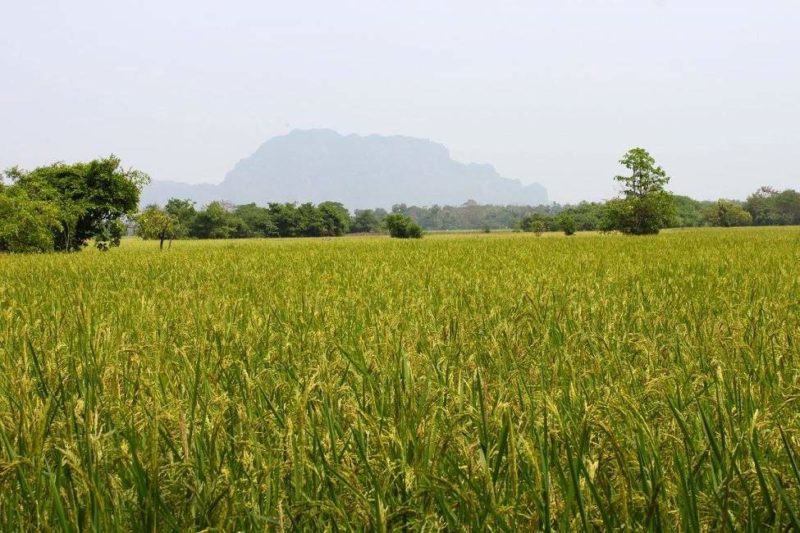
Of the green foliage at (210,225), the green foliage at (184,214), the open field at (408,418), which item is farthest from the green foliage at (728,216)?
the open field at (408,418)

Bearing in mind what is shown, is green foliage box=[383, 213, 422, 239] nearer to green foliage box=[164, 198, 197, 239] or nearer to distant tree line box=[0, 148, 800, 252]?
distant tree line box=[0, 148, 800, 252]

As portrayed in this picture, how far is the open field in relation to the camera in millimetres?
1422

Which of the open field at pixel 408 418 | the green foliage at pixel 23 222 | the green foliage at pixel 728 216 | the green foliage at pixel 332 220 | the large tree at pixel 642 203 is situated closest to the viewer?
the open field at pixel 408 418

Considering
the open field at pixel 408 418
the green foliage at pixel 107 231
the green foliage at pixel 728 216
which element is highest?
the green foliage at pixel 728 216

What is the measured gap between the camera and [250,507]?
1511 millimetres

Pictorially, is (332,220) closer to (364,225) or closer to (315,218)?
(315,218)

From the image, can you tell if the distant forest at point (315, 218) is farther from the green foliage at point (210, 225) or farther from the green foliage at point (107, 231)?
the green foliage at point (107, 231)

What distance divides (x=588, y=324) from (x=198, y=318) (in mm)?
3468

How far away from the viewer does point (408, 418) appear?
6.13 ft

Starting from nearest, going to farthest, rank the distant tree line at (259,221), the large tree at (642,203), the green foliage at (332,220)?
1. the large tree at (642,203)
2. the distant tree line at (259,221)
3. the green foliage at (332,220)

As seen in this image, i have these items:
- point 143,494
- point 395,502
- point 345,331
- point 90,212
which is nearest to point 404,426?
point 395,502

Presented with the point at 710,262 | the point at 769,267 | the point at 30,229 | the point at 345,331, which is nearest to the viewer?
the point at 345,331

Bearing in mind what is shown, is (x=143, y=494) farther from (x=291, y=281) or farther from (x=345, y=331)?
(x=291, y=281)

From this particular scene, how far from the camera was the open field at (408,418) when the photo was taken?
1.42 metres
